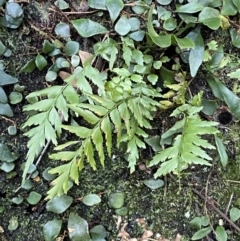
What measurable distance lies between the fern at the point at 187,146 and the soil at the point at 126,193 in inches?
6.3

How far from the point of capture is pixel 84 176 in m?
2.01

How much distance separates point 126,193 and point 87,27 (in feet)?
2.41

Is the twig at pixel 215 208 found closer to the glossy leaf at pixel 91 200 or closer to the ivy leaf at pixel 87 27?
the glossy leaf at pixel 91 200

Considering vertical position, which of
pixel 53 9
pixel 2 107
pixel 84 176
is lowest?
pixel 84 176

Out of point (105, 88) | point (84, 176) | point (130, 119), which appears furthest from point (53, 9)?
point (84, 176)

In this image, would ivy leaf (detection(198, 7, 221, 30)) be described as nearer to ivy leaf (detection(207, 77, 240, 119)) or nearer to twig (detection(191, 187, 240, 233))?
ivy leaf (detection(207, 77, 240, 119))

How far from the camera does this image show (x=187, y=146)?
1.81 metres

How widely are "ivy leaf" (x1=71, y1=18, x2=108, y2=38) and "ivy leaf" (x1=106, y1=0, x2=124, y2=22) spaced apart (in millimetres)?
67

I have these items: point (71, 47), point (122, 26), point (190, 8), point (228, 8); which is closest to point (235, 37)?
point (228, 8)

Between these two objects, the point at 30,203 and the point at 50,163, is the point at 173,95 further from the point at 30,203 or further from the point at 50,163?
the point at 30,203

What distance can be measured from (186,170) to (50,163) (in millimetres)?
586

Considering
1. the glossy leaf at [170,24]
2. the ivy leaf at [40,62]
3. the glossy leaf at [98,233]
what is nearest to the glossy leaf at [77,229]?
the glossy leaf at [98,233]

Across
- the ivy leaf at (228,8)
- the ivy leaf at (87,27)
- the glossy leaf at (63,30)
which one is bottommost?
the glossy leaf at (63,30)

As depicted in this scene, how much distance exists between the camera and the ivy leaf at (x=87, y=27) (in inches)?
79.5
